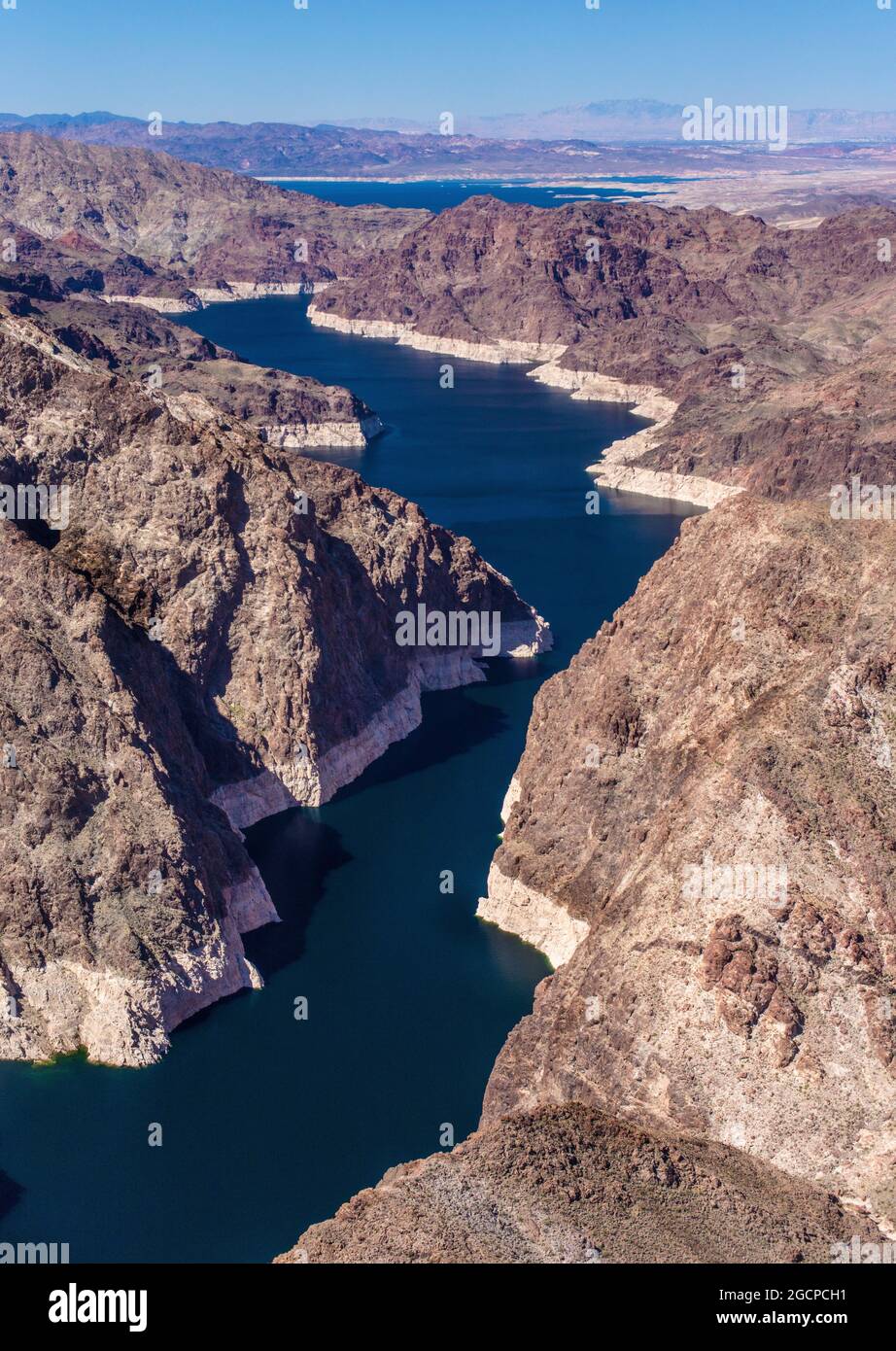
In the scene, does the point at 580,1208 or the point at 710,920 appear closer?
the point at 580,1208

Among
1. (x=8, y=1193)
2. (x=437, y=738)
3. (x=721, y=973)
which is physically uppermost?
(x=721, y=973)

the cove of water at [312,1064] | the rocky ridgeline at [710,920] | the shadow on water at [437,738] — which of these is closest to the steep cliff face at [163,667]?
the shadow on water at [437,738]

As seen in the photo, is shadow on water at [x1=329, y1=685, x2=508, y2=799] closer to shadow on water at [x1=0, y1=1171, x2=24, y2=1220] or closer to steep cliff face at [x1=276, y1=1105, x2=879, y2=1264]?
shadow on water at [x1=0, y1=1171, x2=24, y2=1220]

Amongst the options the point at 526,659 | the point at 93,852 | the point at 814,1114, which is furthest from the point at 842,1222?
the point at 526,659

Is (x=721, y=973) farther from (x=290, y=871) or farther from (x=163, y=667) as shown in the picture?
(x=163, y=667)

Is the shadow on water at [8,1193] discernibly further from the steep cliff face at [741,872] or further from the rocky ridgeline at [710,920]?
the steep cliff face at [741,872]

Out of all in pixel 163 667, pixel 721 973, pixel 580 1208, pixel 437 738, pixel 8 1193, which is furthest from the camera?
pixel 437 738

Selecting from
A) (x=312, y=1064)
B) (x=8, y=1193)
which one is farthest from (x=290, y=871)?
(x=8, y=1193)
